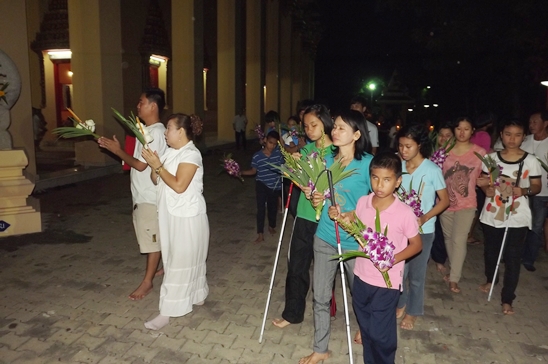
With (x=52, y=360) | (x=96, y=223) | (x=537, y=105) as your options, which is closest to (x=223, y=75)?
(x=537, y=105)

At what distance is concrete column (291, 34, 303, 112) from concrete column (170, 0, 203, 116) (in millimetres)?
24528

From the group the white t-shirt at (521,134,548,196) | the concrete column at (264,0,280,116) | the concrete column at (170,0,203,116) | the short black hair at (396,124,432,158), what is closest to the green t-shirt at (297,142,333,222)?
the short black hair at (396,124,432,158)

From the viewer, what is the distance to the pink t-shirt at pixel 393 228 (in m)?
3.37

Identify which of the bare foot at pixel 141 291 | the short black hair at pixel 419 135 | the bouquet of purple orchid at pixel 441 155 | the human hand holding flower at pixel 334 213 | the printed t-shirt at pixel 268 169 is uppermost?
the short black hair at pixel 419 135

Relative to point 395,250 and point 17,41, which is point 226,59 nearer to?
point 17,41

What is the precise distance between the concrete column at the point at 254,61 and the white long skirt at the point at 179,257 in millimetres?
22619

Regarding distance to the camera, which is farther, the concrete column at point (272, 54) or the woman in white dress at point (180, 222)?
the concrete column at point (272, 54)

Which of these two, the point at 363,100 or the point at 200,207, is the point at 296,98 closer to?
the point at 363,100

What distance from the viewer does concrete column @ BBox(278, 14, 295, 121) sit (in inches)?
1518

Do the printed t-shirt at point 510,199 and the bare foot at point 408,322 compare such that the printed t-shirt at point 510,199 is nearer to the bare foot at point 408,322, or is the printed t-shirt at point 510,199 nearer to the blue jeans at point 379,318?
the bare foot at point 408,322

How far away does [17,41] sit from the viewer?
9727 mm

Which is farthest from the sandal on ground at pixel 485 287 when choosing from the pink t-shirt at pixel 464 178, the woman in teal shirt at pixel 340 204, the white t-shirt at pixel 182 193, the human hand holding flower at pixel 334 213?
the white t-shirt at pixel 182 193

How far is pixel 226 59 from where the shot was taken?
75.7ft

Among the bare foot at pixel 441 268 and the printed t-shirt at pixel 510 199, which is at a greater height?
the printed t-shirt at pixel 510 199
